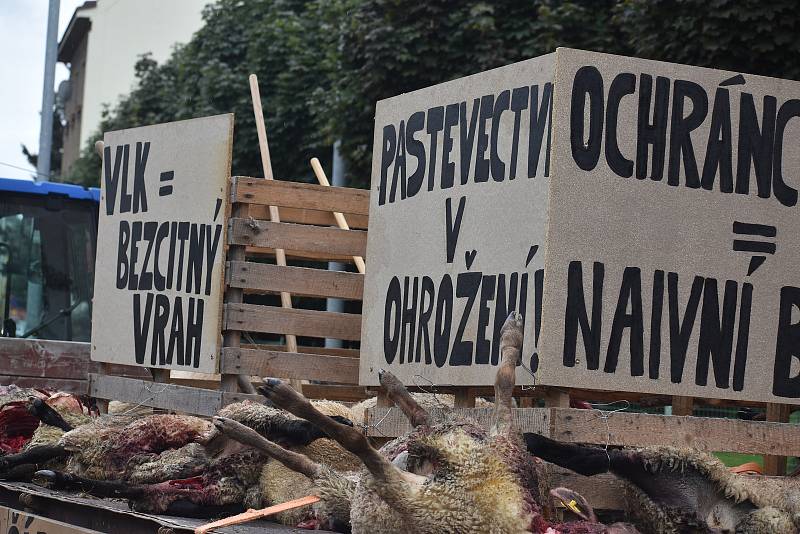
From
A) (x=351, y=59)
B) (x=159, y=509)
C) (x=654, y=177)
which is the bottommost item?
(x=159, y=509)

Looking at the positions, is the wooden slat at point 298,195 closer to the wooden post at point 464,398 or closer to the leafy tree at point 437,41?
the wooden post at point 464,398

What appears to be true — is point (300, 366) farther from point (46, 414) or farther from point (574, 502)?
point (574, 502)

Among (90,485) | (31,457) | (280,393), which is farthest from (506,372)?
(31,457)

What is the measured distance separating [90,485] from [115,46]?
136ft

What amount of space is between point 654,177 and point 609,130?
0.19 metres

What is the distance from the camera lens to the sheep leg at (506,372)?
348cm

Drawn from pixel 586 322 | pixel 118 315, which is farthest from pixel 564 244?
pixel 118 315

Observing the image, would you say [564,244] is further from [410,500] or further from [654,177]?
[410,500]

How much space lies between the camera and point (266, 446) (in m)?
3.54

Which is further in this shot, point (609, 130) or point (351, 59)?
point (351, 59)

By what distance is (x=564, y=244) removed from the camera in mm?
3729

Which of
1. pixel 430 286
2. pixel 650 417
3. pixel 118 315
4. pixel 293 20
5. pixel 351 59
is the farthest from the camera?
pixel 293 20

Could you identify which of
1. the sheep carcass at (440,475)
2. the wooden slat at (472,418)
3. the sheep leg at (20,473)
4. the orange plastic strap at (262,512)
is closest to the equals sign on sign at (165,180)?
the sheep leg at (20,473)

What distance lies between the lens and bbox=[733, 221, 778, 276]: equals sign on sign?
3902mm
